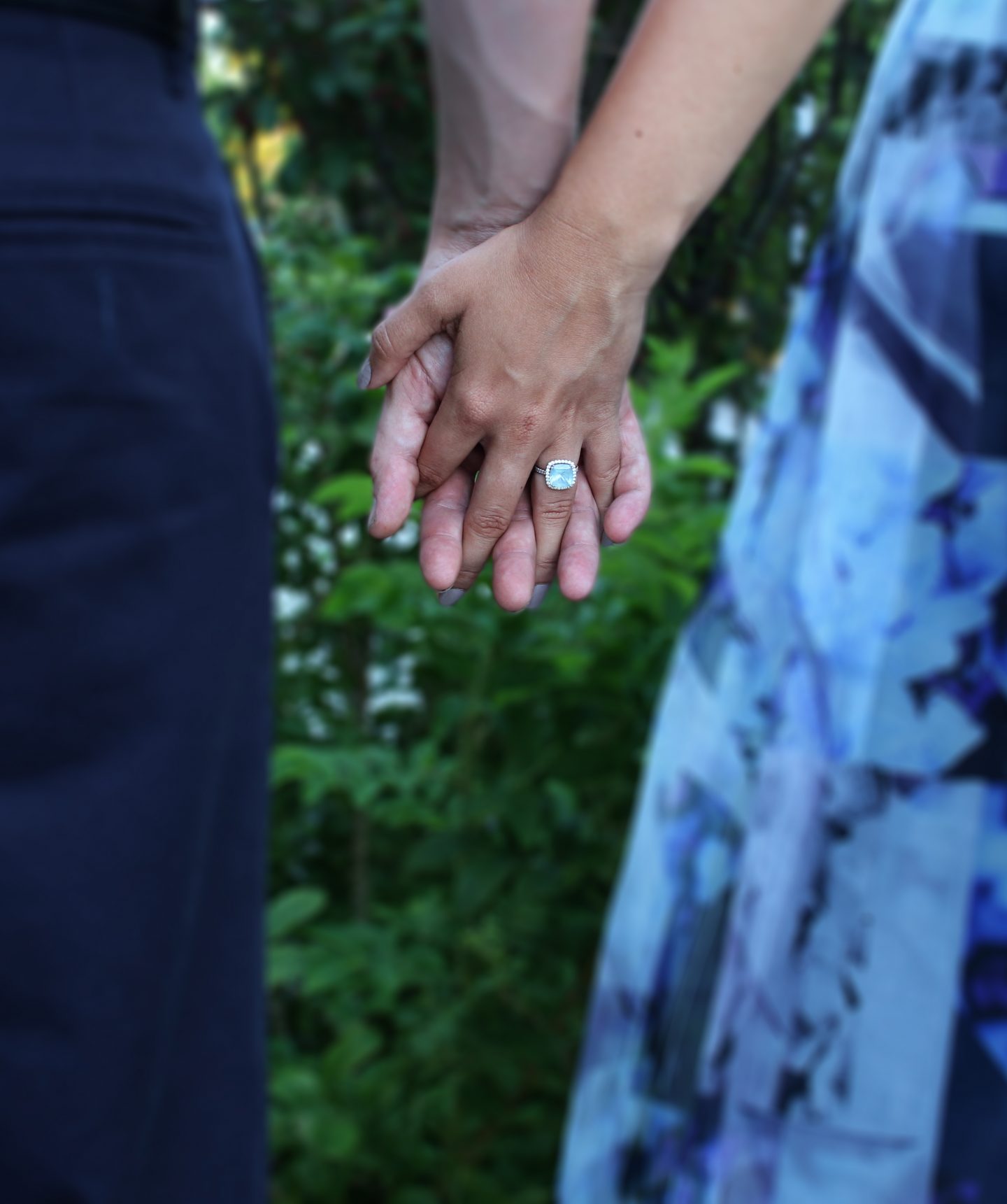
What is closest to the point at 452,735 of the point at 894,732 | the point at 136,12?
the point at 894,732

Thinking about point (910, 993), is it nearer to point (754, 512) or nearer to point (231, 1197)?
point (754, 512)

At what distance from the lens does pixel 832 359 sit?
3.54 ft

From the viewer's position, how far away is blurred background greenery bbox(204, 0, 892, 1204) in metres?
1.17

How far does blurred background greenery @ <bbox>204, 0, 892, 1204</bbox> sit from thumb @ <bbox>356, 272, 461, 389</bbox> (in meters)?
0.30

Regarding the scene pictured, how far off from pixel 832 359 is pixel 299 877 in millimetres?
1476

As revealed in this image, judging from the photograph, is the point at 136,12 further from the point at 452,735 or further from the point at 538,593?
the point at 452,735

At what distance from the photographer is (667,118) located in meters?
0.62

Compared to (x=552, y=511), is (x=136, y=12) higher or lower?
higher

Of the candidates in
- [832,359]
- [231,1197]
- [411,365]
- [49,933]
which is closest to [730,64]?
[411,365]

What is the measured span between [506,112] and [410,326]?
17cm

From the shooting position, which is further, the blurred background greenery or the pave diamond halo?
the blurred background greenery

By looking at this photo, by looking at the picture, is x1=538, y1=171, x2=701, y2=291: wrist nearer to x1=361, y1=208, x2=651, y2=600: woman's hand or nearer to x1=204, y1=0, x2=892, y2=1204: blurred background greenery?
x1=361, y1=208, x2=651, y2=600: woman's hand

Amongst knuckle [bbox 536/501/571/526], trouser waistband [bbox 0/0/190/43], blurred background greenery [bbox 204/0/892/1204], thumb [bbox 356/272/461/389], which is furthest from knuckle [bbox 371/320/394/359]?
trouser waistband [bbox 0/0/190/43]

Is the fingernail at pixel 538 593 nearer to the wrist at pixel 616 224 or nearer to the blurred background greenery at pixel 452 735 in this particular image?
the wrist at pixel 616 224
